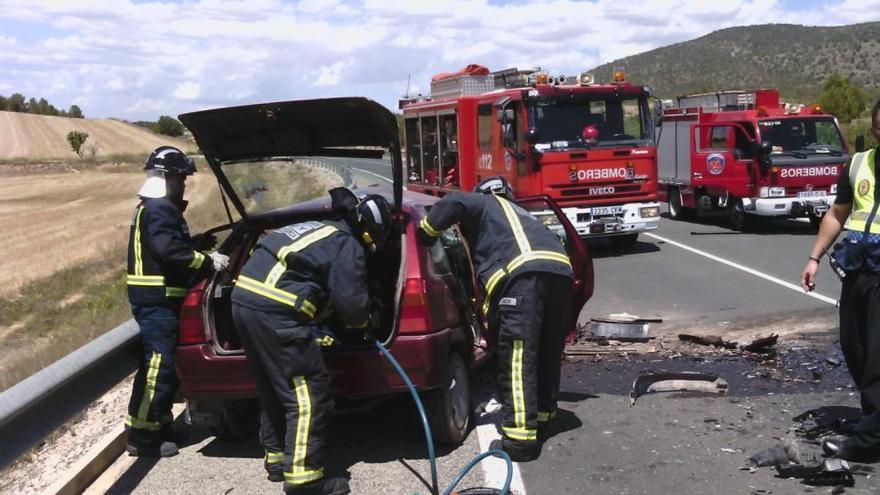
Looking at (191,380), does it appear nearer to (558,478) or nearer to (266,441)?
(266,441)

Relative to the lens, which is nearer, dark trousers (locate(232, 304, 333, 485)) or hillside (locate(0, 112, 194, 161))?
dark trousers (locate(232, 304, 333, 485))

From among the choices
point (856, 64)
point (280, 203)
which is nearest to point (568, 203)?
point (280, 203)

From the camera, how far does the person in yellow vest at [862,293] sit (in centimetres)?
477

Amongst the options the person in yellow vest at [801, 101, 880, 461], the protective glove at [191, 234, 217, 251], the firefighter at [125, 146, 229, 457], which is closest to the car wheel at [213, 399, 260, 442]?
the firefighter at [125, 146, 229, 457]

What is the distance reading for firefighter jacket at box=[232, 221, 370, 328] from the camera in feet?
15.4

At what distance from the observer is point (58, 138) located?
9206 centimetres

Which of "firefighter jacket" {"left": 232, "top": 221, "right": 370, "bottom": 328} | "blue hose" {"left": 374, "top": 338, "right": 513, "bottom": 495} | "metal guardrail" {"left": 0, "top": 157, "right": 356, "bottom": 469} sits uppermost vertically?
"firefighter jacket" {"left": 232, "top": 221, "right": 370, "bottom": 328}

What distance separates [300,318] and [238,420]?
4.47 feet

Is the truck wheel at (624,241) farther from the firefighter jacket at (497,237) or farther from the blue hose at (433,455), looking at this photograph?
the blue hose at (433,455)

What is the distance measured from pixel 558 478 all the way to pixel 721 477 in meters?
0.84

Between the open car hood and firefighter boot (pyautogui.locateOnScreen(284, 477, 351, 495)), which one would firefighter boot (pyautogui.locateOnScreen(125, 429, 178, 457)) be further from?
the open car hood

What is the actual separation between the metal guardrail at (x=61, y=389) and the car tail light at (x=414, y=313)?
1679 millimetres

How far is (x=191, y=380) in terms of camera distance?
5.21 meters

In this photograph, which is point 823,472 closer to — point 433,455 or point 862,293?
point 862,293
